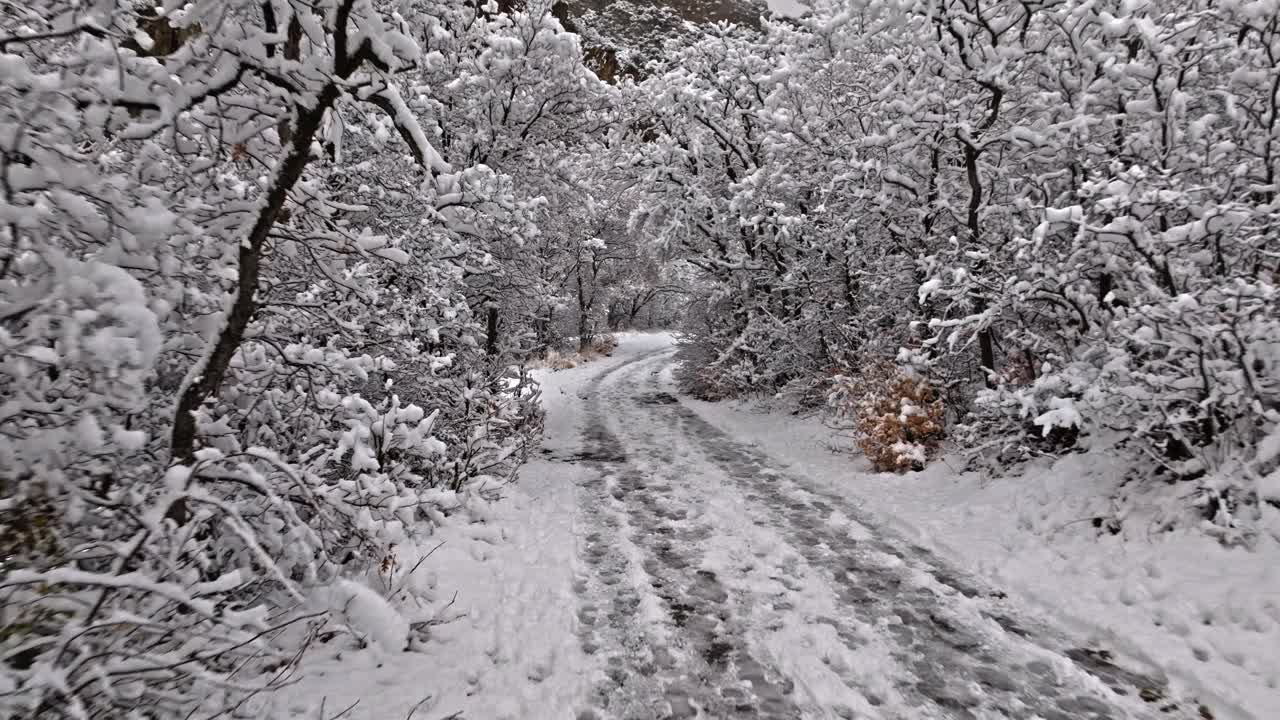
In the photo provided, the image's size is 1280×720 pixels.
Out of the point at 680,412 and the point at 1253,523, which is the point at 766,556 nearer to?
→ the point at 1253,523

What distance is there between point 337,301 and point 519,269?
558 cm

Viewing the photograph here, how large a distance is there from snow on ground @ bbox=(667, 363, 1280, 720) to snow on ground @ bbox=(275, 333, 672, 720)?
11.2ft

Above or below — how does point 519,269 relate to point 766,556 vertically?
above

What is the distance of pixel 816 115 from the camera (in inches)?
461

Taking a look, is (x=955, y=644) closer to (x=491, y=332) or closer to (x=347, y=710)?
(x=347, y=710)

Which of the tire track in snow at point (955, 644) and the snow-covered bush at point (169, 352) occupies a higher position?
the snow-covered bush at point (169, 352)

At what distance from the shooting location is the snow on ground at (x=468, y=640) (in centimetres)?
338

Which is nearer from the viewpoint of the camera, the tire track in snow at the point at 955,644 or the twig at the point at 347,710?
the twig at the point at 347,710

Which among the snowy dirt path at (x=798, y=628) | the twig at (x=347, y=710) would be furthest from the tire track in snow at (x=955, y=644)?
the twig at (x=347, y=710)

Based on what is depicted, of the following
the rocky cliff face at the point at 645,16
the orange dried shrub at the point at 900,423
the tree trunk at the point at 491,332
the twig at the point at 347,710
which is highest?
the rocky cliff face at the point at 645,16

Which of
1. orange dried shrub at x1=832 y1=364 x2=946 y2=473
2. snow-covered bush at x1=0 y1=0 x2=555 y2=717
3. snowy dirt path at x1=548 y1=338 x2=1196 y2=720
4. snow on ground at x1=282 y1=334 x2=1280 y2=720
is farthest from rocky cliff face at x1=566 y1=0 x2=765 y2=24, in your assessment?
snow-covered bush at x1=0 y1=0 x2=555 y2=717

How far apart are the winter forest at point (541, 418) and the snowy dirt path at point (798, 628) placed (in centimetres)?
4

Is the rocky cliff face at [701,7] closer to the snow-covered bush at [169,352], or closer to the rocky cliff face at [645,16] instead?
the rocky cliff face at [645,16]

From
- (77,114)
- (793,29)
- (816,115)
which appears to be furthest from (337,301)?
(793,29)
